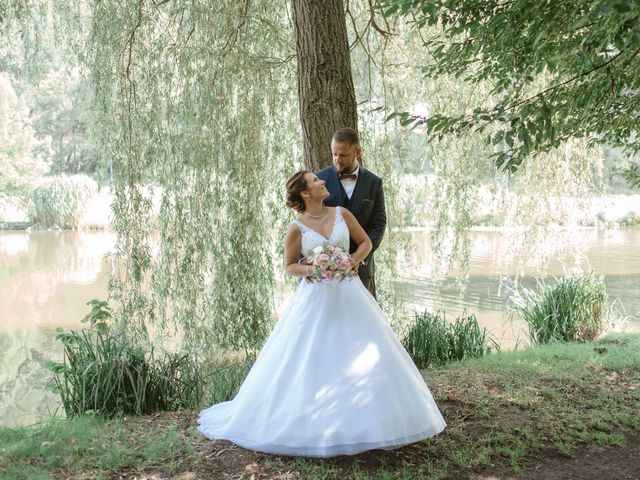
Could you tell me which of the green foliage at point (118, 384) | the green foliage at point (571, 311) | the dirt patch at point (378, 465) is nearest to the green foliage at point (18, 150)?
the green foliage at point (118, 384)

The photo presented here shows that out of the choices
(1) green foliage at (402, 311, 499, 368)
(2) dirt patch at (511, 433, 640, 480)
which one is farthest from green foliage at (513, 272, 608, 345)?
(2) dirt patch at (511, 433, 640, 480)

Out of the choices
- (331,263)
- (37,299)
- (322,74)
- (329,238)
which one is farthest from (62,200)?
(331,263)

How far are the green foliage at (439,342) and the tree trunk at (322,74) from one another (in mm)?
2271

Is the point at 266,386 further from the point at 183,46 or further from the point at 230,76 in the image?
the point at 183,46

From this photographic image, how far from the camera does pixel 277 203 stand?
658cm

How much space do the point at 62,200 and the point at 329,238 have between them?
14919 millimetres

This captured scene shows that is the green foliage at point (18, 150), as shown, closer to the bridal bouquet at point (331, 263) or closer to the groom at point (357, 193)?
Result: the groom at point (357, 193)

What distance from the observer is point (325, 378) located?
11.1 ft

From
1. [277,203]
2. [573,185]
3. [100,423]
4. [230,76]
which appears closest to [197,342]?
[277,203]

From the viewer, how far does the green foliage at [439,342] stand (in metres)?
6.17

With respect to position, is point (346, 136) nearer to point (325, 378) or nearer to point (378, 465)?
point (325, 378)

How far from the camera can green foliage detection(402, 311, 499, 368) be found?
6.17 metres

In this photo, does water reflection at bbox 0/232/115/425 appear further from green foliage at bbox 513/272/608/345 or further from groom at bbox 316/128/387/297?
green foliage at bbox 513/272/608/345

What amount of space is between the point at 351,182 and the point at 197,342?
2809 mm
